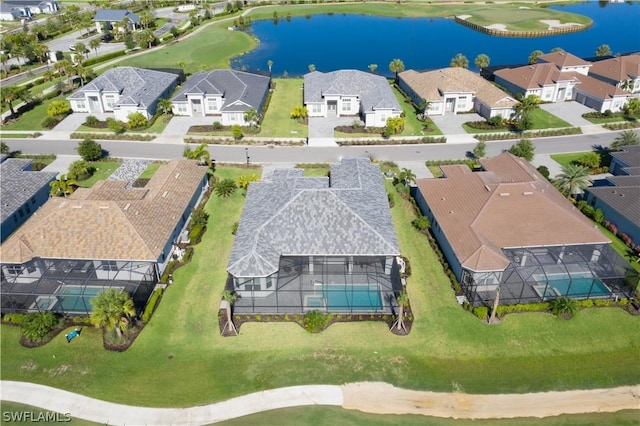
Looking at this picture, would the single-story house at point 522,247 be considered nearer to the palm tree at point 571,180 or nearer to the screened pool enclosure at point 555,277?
the screened pool enclosure at point 555,277

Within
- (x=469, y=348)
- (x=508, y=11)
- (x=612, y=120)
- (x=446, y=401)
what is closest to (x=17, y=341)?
(x=446, y=401)

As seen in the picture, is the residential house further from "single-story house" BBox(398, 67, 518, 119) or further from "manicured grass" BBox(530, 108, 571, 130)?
"single-story house" BBox(398, 67, 518, 119)

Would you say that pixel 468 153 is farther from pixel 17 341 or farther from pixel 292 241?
pixel 17 341

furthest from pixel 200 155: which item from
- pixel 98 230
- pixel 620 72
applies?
pixel 620 72

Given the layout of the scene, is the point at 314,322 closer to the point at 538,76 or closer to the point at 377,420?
the point at 377,420

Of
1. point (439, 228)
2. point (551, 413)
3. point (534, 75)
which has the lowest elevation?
point (551, 413)

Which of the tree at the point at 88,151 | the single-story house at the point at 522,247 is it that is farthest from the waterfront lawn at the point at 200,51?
A: the single-story house at the point at 522,247
